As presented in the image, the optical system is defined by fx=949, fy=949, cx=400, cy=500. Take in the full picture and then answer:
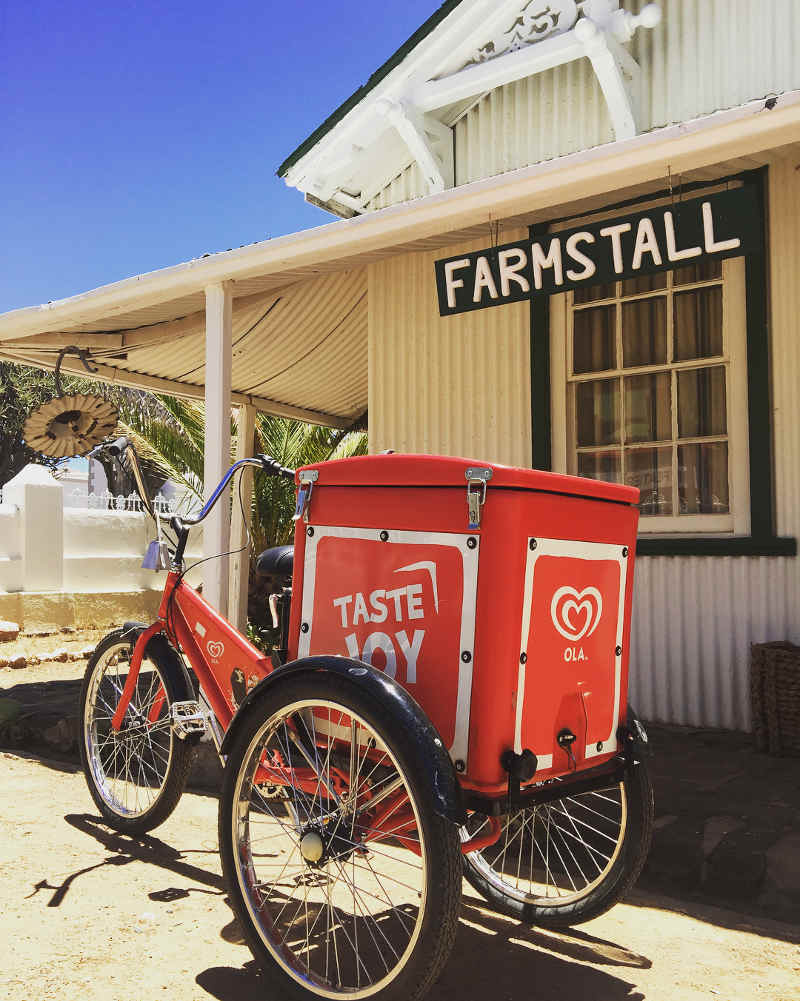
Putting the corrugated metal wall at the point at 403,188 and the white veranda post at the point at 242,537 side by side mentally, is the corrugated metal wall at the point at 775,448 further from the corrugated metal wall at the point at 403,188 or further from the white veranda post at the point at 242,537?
the white veranda post at the point at 242,537

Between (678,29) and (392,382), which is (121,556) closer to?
(392,382)

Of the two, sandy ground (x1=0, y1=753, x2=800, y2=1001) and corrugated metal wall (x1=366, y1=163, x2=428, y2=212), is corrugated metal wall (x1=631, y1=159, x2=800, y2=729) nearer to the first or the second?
sandy ground (x1=0, y1=753, x2=800, y2=1001)

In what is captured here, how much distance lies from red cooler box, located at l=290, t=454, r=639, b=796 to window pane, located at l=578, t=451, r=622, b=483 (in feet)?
9.80

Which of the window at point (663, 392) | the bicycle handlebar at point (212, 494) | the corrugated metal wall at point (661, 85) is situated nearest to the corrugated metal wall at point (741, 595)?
the window at point (663, 392)

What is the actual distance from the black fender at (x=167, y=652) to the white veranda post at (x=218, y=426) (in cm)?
139

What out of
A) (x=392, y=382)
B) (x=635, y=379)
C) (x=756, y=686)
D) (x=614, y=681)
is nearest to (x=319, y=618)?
(x=614, y=681)

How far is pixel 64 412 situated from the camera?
18.3 ft

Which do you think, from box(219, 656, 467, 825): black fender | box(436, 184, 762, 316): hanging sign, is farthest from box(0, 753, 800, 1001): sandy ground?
box(436, 184, 762, 316): hanging sign

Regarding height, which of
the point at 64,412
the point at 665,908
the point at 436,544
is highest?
the point at 64,412

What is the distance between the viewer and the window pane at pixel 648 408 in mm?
5457

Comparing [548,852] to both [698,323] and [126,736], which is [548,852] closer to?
[126,736]

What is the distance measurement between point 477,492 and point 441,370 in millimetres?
4096

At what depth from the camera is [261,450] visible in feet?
36.0

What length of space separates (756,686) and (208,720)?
8.93 feet
